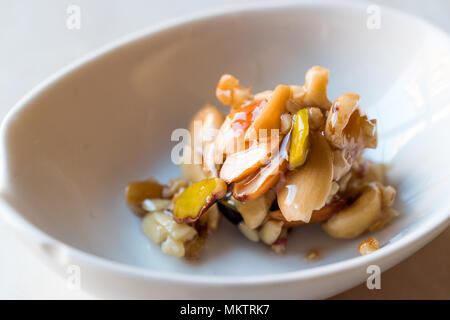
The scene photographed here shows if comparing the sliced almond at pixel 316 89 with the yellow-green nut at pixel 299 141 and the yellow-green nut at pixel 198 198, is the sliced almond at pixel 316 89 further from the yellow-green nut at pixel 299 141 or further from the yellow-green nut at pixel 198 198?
the yellow-green nut at pixel 198 198

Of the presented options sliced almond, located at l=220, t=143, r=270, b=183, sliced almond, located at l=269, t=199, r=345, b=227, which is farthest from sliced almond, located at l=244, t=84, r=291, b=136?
sliced almond, located at l=269, t=199, r=345, b=227

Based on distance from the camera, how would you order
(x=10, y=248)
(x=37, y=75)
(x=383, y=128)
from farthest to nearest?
1. (x=37, y=75)
2. (x=383, y=128)
3. (x=10, y=248)

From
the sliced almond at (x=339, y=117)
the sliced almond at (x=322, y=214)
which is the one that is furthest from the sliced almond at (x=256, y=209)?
the sliced almond at (x=339, y=117)

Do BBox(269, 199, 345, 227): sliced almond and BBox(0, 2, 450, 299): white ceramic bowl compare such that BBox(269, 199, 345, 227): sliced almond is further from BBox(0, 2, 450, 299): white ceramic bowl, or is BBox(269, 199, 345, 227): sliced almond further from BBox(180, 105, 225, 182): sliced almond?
BBox(180, 105, 225, 182): sliced almond

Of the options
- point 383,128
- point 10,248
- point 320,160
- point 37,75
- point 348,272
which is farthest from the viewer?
point 37,75

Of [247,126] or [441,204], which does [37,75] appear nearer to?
[247,126]
